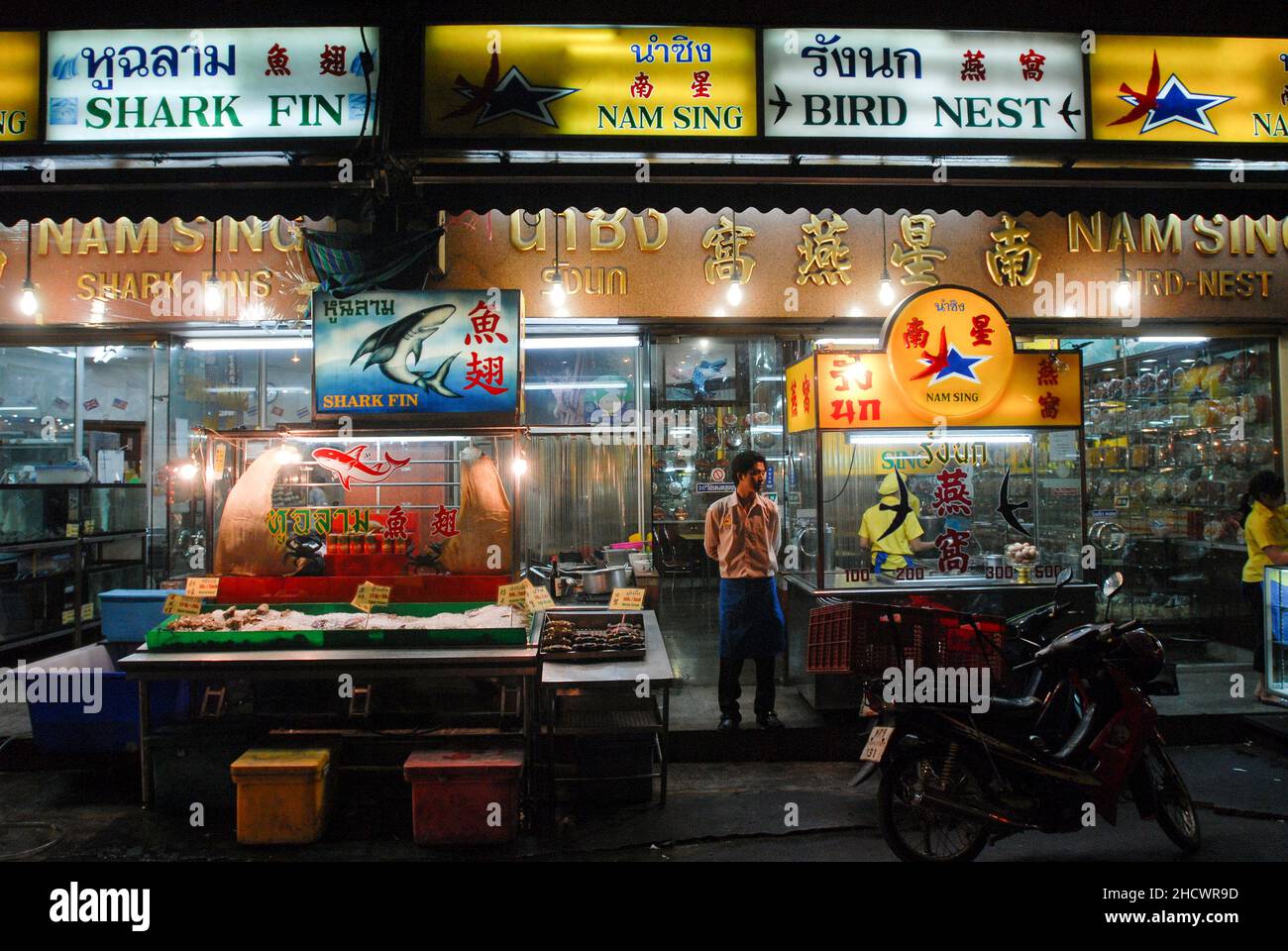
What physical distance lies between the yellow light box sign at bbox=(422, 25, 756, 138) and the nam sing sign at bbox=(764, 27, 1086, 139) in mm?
394

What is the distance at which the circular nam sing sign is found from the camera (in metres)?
6.38

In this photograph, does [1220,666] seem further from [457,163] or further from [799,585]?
[457,163]

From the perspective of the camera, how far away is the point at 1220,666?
7645 millimetres

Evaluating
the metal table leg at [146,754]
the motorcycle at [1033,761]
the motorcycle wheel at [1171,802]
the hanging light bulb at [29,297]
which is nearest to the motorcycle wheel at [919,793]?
the motorcycle at [1033,761]

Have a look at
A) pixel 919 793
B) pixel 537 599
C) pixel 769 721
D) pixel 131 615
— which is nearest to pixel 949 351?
pixel 769 721

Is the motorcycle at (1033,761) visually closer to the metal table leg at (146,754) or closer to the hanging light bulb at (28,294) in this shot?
the metal table leg at (146,754)

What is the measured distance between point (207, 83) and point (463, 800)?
14.9ft

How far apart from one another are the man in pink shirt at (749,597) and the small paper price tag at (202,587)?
12.4ft

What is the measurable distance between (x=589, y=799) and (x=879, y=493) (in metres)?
4.10

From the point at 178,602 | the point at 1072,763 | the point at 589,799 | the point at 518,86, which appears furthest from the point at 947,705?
the point at 178,602

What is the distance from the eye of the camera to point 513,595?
4.92m

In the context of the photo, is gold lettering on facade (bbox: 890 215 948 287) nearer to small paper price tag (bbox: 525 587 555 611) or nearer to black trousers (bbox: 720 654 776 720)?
black trousers (bbox: 720 654 776 720)

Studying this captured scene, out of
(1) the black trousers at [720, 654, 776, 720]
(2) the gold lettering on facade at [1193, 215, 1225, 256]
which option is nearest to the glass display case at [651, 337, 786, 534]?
(1) the black trousers at [720, 654, 776, 720]

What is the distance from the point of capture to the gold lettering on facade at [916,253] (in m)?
7.52
